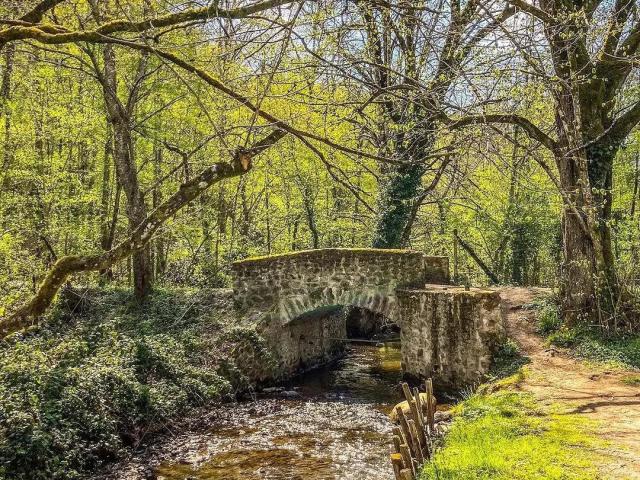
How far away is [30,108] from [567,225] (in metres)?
12.9

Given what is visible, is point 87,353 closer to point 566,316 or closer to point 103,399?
point 103,399

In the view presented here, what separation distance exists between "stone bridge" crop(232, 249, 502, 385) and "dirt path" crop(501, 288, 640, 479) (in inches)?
42.0

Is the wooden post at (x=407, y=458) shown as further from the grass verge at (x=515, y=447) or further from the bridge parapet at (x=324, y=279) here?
the bridge parapet at (x=324, y=279)

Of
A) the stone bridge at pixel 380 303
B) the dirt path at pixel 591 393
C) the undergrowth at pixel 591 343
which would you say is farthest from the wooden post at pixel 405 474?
the stone bridge at pixel 380 303

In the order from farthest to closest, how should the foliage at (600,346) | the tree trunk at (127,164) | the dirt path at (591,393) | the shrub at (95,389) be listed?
the tree trunk at (127,164)
the foliage at (600,346)
the shrub at (95,389)
the dirt path at (591,393)

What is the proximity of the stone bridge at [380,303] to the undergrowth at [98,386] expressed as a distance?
4.66ft

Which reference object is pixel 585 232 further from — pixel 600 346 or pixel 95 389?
pixel 95 389

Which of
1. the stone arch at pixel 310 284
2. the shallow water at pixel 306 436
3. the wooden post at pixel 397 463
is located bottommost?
the shallow water at pixel 306 436

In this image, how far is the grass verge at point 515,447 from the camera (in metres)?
4.59

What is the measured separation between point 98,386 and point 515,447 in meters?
6.08

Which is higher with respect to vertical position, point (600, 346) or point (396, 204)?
point (396, 204)

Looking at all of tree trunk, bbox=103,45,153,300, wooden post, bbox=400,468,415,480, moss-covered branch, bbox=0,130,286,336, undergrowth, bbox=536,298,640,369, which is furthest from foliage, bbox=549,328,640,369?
tree trunk, bbox=103,45,153,300

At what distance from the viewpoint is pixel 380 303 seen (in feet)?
38.3

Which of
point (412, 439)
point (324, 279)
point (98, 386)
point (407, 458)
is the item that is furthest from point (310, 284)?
point (407, 458)
